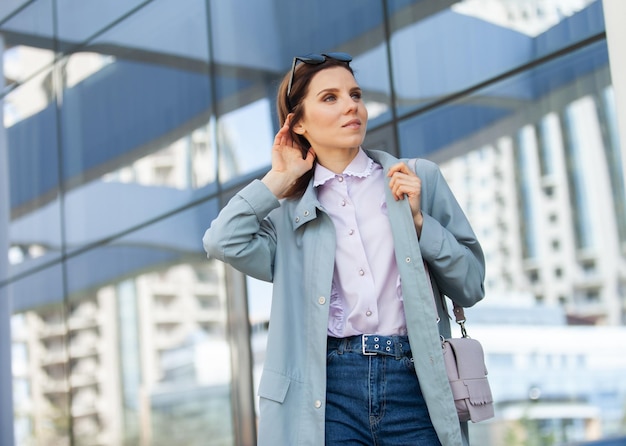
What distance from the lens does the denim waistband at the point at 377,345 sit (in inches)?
96.7

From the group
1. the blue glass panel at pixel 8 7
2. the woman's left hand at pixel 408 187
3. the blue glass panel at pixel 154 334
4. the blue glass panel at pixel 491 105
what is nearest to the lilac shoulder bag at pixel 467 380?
the woman's left hand at pixel 408 187

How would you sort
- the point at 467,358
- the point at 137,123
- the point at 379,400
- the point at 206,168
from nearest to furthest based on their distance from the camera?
the point at 379,400
the point at 467,358
the point at 206,168
the point at 137,123

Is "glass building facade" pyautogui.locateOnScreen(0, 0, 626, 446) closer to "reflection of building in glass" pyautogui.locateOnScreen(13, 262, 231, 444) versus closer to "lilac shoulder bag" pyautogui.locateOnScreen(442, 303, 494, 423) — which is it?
"reflection of building in glass" pyautogui.locateOnScreen(13, 262, 231, 444)

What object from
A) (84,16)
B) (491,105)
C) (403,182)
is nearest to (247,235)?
(403,182)

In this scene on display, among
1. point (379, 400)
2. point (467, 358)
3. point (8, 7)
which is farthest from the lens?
point (8, 7)

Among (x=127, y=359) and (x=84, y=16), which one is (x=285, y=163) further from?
(x=84, y=16)

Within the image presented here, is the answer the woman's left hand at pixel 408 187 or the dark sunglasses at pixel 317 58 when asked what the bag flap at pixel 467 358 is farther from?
the dark sunglasses at pixel 317 58

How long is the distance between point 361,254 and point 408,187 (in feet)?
0.74

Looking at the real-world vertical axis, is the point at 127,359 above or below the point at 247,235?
above

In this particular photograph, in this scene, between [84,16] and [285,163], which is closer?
[285,163]

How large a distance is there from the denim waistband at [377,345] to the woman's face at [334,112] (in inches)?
21.7

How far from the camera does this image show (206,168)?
816 centimetres

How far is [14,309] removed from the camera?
1023 cm

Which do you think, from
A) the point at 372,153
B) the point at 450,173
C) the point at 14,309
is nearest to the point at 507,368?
the point at 450,173
